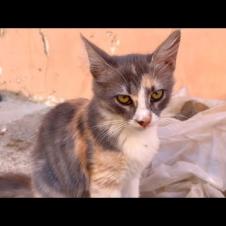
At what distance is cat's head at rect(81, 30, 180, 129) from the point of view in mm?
2002

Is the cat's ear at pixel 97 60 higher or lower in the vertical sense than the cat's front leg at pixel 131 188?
higher

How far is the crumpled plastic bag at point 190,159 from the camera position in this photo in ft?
8.13

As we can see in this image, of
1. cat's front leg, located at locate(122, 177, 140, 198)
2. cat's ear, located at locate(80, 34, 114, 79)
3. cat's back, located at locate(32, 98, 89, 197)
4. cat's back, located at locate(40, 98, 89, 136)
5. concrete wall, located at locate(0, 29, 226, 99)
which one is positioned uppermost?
concrete wall, located at locate(0, 29, 226, 99)

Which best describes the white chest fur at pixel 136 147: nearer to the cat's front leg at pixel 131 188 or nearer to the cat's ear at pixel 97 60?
the cat's front leg at pixel 131 188

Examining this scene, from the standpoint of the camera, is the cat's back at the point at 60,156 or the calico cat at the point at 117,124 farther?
the cat's back at the point at 60,156

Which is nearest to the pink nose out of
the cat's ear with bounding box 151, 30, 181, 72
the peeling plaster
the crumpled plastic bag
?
the cat's ear with bounding box 151, 30, 181, 72

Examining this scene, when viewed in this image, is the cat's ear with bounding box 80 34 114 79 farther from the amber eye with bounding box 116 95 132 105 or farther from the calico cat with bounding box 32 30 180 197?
the amber eye with bounding box 116 95 132 105

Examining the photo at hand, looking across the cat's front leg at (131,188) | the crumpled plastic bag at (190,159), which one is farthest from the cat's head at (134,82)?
the crumpled plastic bag at (190,159)

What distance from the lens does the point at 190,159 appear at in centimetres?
271

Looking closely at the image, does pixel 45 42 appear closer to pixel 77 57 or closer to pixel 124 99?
pixel 77 57

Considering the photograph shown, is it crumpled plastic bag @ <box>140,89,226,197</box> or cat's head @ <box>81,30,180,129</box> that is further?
crumpled plastic bag @ <box>140,89,226,197</box>

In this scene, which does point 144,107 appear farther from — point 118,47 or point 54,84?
point 54,84

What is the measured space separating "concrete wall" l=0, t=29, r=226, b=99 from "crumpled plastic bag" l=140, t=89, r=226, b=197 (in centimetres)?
62

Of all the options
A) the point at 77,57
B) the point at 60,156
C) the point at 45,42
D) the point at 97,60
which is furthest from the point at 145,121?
the point at 45,42
